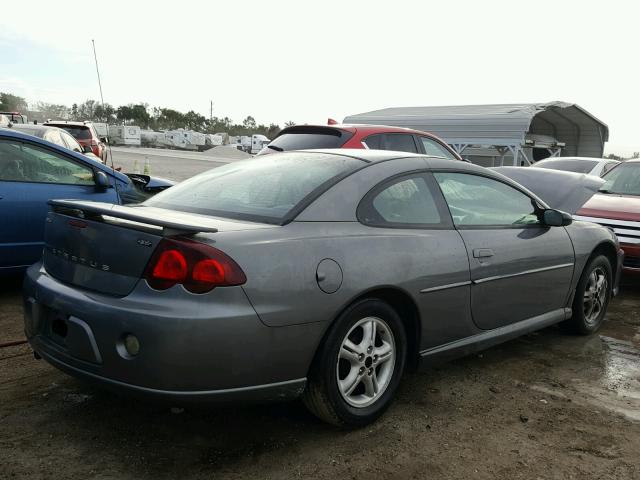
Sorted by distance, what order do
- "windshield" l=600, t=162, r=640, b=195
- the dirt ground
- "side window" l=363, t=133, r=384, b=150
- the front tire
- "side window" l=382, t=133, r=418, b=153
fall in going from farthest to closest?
"windshield" l=600, t=162, r=640, b=195 < "side window" l=382, t=133, r=418, b=153 < "side window" l=363, t=133, r=384, b=150 < the front tire < the dirt ground

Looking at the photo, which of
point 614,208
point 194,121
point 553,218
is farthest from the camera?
point 194,121

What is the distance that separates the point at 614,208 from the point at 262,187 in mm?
4995

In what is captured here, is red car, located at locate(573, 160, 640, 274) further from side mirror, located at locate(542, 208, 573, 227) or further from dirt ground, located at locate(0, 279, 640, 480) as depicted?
dirt ground, located at locate(0, 279, 640, 480)

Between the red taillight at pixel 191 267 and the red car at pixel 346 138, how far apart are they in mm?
4167

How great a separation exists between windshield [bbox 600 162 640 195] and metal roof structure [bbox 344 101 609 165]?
44.2ft

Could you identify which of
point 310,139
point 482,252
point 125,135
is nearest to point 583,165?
point 310,139

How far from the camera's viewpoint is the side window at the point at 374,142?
6.94 m

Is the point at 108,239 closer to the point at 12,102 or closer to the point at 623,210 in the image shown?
the point at 623,210

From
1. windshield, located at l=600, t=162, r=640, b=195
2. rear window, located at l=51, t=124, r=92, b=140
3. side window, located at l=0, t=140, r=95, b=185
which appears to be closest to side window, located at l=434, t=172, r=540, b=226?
side window, located at l=0, t=140, r=95, b=185

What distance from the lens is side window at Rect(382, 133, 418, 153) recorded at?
7320 mm

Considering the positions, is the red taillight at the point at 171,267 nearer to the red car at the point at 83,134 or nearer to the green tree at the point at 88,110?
the red car at the point at 83,134

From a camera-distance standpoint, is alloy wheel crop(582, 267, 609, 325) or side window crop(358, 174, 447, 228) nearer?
side window crop(358, 174, 447, 228)

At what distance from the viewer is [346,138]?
6.81 meters

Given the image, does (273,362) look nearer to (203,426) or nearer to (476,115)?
(203,426)
